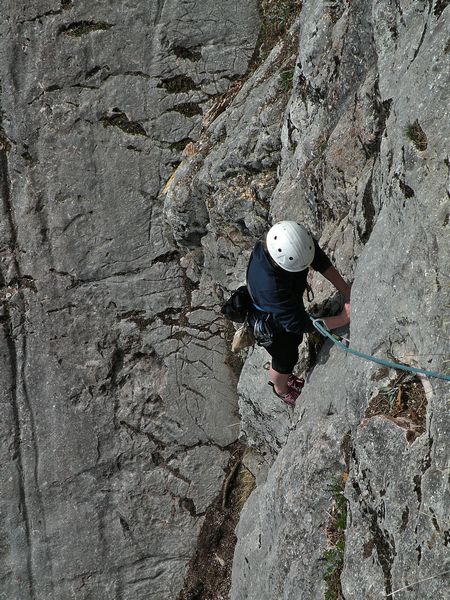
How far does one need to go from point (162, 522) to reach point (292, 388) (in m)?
2.80

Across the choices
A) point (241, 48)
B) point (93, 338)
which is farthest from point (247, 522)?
point (241, 48)

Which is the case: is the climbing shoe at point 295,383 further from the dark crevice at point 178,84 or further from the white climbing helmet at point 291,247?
the dark crevice at point 178,84

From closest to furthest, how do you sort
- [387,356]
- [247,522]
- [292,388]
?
[387,356]
[292,388]
[247,522]

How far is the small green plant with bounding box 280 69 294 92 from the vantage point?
724cm

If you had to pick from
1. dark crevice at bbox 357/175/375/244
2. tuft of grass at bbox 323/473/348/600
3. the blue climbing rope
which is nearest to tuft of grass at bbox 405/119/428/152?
dark crevice at bbox 357/175/375/244

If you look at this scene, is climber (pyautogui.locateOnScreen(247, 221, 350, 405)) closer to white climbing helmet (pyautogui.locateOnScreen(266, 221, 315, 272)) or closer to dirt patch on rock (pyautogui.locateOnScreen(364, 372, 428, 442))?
white climbing helmet (pyautogui.locateOnScreen(266, 221, 315, 272))

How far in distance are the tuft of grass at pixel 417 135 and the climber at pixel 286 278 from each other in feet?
3.61

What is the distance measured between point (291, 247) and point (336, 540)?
2100 mm

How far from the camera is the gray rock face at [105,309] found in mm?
8102

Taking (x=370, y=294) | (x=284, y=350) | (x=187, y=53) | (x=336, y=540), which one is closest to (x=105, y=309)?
(x=284, y=350)

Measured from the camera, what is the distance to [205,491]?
863cm

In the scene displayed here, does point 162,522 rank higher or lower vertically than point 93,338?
lower

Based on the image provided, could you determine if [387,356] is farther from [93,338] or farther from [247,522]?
[93,338]

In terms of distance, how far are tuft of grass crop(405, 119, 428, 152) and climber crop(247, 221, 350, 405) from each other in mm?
1100
